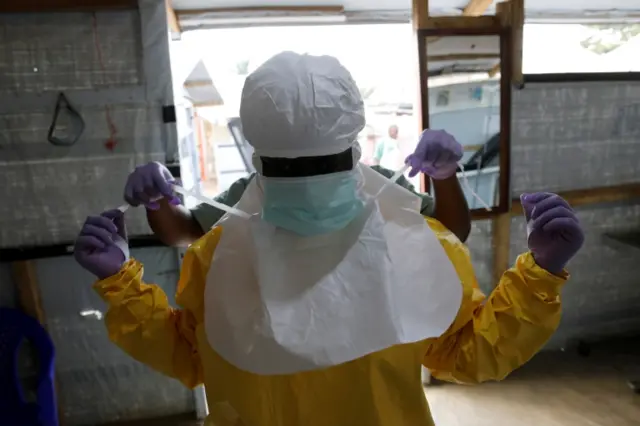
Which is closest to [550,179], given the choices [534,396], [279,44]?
[534,396]

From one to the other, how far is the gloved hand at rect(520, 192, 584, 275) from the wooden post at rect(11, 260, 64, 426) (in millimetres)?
1862

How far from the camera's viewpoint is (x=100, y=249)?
825 mm

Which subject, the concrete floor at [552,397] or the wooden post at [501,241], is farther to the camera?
the wooden post at [501,241]

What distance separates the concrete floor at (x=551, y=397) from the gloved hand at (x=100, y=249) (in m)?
1.52

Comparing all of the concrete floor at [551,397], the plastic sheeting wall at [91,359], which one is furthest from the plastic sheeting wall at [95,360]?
the concrete floor at [551,397]

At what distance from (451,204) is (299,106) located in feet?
1.33

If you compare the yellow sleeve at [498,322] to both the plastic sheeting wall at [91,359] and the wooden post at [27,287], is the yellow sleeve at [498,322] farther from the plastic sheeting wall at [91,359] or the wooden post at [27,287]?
the wooden post at [27,287]

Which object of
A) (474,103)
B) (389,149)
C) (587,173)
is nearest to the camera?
(474,103)

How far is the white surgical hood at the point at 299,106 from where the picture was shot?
76 centimetres

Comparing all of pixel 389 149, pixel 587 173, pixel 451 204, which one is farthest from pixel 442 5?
pixel 451 204

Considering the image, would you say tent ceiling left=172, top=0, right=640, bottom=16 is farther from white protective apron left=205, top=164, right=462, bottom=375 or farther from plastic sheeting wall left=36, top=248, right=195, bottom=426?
white protective apron left=205, top=164, right=462, bottom=375

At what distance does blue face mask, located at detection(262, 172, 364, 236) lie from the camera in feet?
2.63

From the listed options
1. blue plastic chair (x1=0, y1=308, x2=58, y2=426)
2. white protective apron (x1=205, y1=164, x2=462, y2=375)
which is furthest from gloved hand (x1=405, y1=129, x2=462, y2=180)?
blue plastic chair (x1=0, y1=308, x2=58, y2=426)

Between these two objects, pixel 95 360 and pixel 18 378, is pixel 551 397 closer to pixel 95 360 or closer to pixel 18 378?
pixel 95 360
